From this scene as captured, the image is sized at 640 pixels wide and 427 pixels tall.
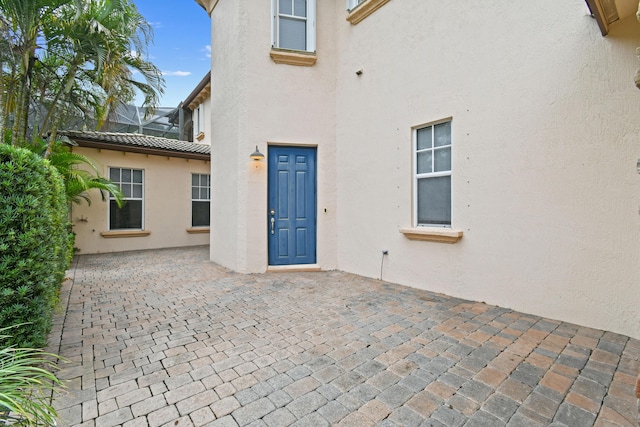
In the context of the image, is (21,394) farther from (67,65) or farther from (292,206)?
(67,65)

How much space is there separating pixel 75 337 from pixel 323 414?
288 centimetres

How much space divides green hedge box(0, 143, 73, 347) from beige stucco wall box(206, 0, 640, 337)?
3630mm

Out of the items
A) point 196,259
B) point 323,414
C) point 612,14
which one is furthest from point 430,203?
point 196,259

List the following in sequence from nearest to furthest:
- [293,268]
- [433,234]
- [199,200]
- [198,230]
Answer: [433,234] → [293,268] → [198,230] → [199,200]

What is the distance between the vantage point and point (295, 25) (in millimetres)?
6484

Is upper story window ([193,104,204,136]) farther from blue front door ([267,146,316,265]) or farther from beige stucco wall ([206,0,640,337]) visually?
blue front door ([267,146,316,265])

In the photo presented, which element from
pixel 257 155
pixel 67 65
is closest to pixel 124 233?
pixel 67 65

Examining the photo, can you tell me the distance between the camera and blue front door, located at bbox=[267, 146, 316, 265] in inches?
250

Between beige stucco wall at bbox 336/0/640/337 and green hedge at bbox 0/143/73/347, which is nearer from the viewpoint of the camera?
green hedge at bbox 0/143/73/347

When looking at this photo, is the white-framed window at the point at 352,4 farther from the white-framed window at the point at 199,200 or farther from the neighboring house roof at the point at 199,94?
the white-framed window at the point at 199,200

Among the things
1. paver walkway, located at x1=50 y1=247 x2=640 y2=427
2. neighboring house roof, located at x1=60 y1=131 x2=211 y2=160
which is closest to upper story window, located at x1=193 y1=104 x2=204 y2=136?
neighboring house roof, located at x1=60 y1=131 x2=211 y2=160

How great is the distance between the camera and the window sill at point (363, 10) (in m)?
5.64

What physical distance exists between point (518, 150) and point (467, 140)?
703 mm

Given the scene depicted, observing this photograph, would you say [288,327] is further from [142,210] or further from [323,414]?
[142,210]
